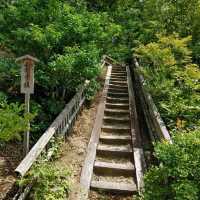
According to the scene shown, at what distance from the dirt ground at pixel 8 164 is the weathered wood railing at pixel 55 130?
68cm

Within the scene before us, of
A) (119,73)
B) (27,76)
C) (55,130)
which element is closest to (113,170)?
(55,130)

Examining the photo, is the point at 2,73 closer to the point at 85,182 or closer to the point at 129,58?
the point at 85,182

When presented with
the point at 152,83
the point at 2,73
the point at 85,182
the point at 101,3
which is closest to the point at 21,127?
the point at 85,182

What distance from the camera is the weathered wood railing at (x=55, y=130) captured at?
235 inches

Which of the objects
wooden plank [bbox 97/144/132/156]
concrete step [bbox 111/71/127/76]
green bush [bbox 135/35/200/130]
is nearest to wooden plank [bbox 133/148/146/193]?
wooden plank [bbox 97/144/132/156]

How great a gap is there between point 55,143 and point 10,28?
13.2 feet

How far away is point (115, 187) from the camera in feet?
23.5

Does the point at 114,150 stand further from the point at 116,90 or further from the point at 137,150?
the point at 116,90

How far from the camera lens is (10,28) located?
1022 centimetres

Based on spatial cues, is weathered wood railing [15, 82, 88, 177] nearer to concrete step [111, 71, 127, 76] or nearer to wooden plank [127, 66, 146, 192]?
wooden plank [127, 66, 146, 192]

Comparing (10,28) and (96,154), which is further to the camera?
(10,28)

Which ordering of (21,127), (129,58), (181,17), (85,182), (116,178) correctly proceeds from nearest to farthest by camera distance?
(21,127) → (85,182) → (116,178) → (181,17) → (129,58)

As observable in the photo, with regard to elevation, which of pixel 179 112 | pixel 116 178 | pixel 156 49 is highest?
pixel 156 49

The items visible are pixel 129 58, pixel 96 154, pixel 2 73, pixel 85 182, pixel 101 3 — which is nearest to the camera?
pixel 85 182
